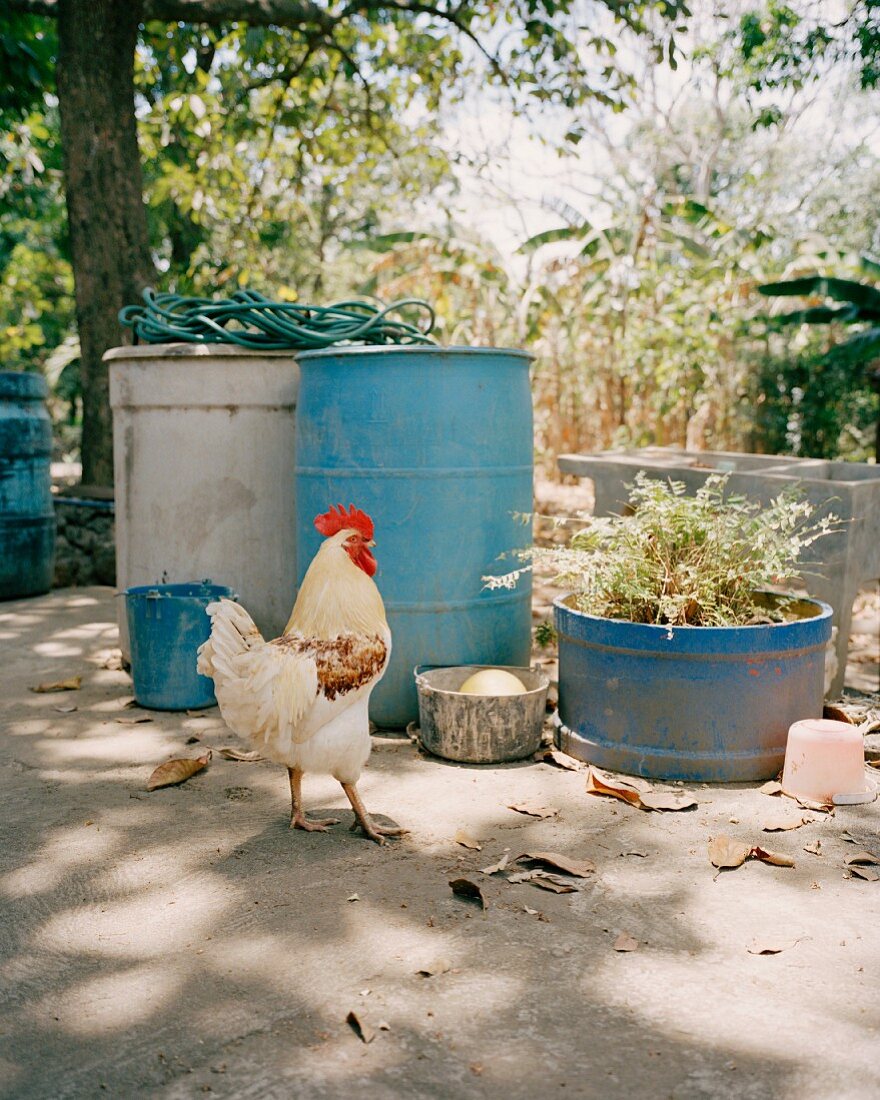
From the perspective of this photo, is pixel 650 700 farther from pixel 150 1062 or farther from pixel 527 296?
pixel 527 296

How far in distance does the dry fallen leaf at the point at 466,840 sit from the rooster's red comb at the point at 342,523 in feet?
2.75

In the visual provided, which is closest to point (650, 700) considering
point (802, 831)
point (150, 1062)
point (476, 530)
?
point (802, 831)

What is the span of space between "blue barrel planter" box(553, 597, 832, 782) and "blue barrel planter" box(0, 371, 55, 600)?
166 inches

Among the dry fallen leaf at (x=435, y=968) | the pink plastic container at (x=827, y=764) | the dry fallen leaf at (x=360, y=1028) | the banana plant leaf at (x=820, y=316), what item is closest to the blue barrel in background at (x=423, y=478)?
the pink plastic container at (x=827, y=764)

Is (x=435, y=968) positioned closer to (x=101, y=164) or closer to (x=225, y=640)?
(x=225, y=640)

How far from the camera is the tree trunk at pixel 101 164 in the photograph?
20.0 ft

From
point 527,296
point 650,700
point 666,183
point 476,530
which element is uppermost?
point 666,183

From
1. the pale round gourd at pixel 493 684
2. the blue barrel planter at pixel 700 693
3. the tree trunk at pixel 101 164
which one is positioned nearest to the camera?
the blue barrel planter at pixel 700 693

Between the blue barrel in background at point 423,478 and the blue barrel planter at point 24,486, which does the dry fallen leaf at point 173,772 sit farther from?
the blue barrel planter at point 24,486

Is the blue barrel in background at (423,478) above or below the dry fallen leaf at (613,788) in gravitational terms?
above

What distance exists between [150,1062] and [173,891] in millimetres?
652

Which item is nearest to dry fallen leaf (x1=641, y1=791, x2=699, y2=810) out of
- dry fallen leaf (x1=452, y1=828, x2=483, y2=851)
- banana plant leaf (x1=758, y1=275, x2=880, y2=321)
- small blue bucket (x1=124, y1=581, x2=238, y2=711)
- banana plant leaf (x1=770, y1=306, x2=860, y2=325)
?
dry fallen leaf (x1=452, y1=828, x2=483, y2=851)

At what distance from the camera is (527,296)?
951 centimetres

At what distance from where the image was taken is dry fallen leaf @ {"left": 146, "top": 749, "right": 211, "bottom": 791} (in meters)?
2.88
